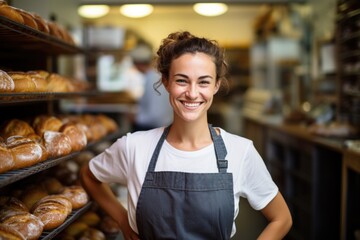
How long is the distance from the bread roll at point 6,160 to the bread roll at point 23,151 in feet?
0.08

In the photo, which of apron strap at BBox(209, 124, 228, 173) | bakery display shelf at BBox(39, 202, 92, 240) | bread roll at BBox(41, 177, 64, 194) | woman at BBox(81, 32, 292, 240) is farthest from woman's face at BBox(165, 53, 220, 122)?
bread roll at BBox(41, 177, 64, 194)

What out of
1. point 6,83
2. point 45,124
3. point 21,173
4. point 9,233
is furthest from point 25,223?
point 45,124

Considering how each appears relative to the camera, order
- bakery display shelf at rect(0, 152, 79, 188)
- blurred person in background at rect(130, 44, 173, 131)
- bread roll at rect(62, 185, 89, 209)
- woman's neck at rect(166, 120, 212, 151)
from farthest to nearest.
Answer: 1. blurred person in background at rect(130, 44, 173, 131)
2. bread roll at rect(62, 185, 89, 209)
3. woman's neck at rect(166, 120, 212, 151)
4. bakery display shelf at rect(0, 152, 79, 188)

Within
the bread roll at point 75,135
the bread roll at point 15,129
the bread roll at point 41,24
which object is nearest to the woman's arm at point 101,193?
the bread roll at point 75,135

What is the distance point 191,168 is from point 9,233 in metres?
0.70

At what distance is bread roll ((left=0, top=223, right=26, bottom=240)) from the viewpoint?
1.63 m

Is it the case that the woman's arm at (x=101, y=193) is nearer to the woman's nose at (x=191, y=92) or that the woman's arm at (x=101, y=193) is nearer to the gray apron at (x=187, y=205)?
the gray apron at (x=187, y=205)

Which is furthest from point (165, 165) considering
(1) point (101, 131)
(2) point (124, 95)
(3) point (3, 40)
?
(2) point (124, 95)

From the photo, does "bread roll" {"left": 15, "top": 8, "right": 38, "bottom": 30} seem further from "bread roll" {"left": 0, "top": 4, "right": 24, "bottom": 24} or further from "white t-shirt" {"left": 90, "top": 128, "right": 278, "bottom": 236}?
"white t-shirt" {"left": 90, "top": 128, "right": 278, "bottom": 236}

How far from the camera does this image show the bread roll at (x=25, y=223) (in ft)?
5.65

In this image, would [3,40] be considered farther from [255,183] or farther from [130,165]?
[255,183]

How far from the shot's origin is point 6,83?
71.0 inches

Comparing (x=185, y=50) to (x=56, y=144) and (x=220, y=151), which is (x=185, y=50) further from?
(x=56, y=144)

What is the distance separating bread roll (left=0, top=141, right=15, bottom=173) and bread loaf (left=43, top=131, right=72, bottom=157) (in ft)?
1.11
